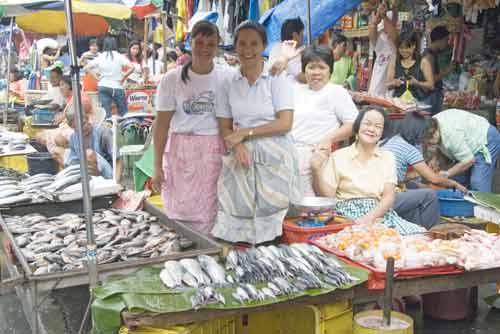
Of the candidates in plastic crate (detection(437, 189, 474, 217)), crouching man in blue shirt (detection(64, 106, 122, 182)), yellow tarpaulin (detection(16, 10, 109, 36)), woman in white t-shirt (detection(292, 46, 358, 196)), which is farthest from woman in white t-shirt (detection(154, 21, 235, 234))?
yellow tarpaulin (detection(16, 10, 109, 36))

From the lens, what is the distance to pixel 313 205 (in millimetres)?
4750

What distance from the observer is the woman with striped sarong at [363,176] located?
16.9 ft

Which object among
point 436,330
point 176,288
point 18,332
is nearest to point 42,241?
point 18,332

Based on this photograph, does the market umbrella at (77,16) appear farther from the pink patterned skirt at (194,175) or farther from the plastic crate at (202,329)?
the plastic crate at (202,329)

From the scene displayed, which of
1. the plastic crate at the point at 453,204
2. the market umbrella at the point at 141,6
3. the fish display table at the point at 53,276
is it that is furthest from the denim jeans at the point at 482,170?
the market umbrella at the point at 141,6

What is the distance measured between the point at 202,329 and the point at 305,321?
0.67 metres

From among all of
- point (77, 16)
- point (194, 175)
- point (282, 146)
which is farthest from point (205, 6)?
point (282, 146)

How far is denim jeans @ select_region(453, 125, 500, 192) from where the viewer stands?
697 centimetres

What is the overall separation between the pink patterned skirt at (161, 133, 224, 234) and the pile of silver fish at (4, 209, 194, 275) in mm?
238

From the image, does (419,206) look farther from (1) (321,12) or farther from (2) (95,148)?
(2) (95,148)

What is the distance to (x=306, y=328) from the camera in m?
3.89

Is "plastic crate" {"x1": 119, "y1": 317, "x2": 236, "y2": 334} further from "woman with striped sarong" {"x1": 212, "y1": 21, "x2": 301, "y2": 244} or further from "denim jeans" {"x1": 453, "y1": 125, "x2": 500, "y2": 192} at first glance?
"denim jeans" {"x1": 453, "y1": 125, "x2": 500, "y2": 192}

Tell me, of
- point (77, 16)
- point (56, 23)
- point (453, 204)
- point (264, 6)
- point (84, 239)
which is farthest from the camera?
point (56, 23)

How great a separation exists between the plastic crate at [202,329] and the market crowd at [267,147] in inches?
33.4
